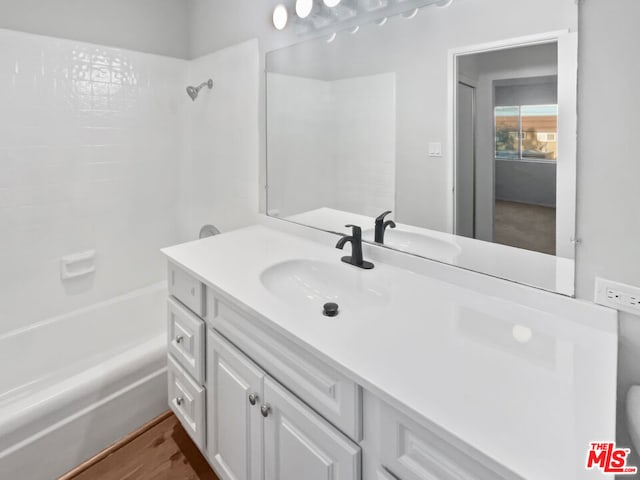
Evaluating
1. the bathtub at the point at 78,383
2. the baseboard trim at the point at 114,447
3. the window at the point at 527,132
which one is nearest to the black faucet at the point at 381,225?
the window at the point at 527,132

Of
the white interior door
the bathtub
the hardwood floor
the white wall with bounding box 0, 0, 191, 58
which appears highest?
the white wall with bounding box 0, 0, 191, 58

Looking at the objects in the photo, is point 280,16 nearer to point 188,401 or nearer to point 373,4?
point 373,4

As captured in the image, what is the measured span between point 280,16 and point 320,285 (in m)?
1.32

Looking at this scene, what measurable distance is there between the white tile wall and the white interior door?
3.81ft

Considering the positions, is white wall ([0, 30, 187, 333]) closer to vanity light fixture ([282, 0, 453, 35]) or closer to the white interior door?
vanity light fixture ([282, 0, 453, 35])

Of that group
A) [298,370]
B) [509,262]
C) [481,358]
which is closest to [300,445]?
[298,370]

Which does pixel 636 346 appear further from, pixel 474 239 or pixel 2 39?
pixel 2 39

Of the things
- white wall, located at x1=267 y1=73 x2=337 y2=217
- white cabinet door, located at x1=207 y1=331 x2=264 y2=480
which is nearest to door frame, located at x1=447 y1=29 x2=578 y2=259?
white wall, located at x1=267 y1=73 x2=337 y2=217

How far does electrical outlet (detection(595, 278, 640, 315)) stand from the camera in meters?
0.93

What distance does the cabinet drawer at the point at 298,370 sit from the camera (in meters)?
0.87

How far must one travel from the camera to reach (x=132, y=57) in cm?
233

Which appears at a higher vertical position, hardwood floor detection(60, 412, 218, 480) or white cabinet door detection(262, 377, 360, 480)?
white cabinet door detection(262, 377, 360, 480)

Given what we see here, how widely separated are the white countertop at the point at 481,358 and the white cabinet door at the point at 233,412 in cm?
24

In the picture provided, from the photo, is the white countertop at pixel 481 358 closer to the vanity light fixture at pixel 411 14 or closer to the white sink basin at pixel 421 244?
the white sink basin at pixel 421 244
